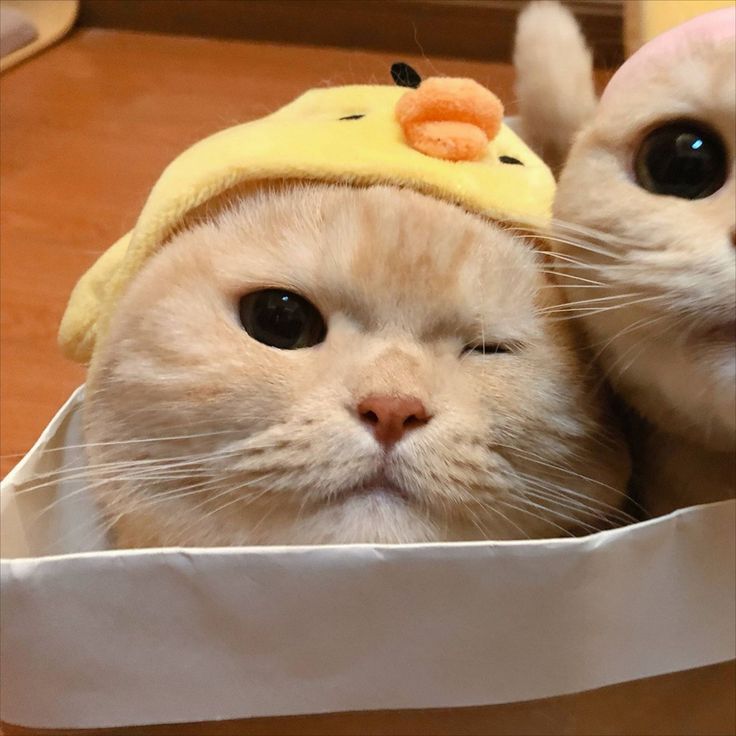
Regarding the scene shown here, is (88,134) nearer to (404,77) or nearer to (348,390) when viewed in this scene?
(404,77)

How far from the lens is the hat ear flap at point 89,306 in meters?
0.70

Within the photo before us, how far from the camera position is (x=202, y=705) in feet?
1.70

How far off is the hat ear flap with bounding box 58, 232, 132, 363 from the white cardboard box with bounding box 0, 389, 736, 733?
0.26m

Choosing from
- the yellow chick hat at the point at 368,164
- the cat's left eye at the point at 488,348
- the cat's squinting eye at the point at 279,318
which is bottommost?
the cat's squinting eye at the point at 279,318

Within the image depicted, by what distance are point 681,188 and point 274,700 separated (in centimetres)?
38

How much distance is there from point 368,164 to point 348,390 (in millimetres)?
182

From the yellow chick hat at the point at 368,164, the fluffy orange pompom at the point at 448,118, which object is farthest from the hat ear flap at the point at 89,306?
the fluffy orange pompom at the point at 448,118

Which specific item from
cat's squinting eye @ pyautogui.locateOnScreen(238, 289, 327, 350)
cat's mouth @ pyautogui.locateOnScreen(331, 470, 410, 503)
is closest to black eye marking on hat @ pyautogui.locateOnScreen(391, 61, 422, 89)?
cat's squinting eye @ pyautogui.locateOnScreen(238, 289, 327, 350)

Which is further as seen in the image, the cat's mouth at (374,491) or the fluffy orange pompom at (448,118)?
the fluffy orange pompom at (448,118)

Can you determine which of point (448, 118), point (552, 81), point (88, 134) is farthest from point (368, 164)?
point (88, 134)

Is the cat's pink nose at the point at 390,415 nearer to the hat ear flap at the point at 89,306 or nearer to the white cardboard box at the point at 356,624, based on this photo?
the white cardboard box at the point at 356,624

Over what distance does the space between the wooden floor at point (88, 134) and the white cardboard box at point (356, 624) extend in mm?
451

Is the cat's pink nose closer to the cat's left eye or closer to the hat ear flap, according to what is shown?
the cat's left eye

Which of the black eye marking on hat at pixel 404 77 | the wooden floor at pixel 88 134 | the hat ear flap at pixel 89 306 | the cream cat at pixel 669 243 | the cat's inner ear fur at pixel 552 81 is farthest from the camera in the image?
the wooden floor at pixel 88 134
